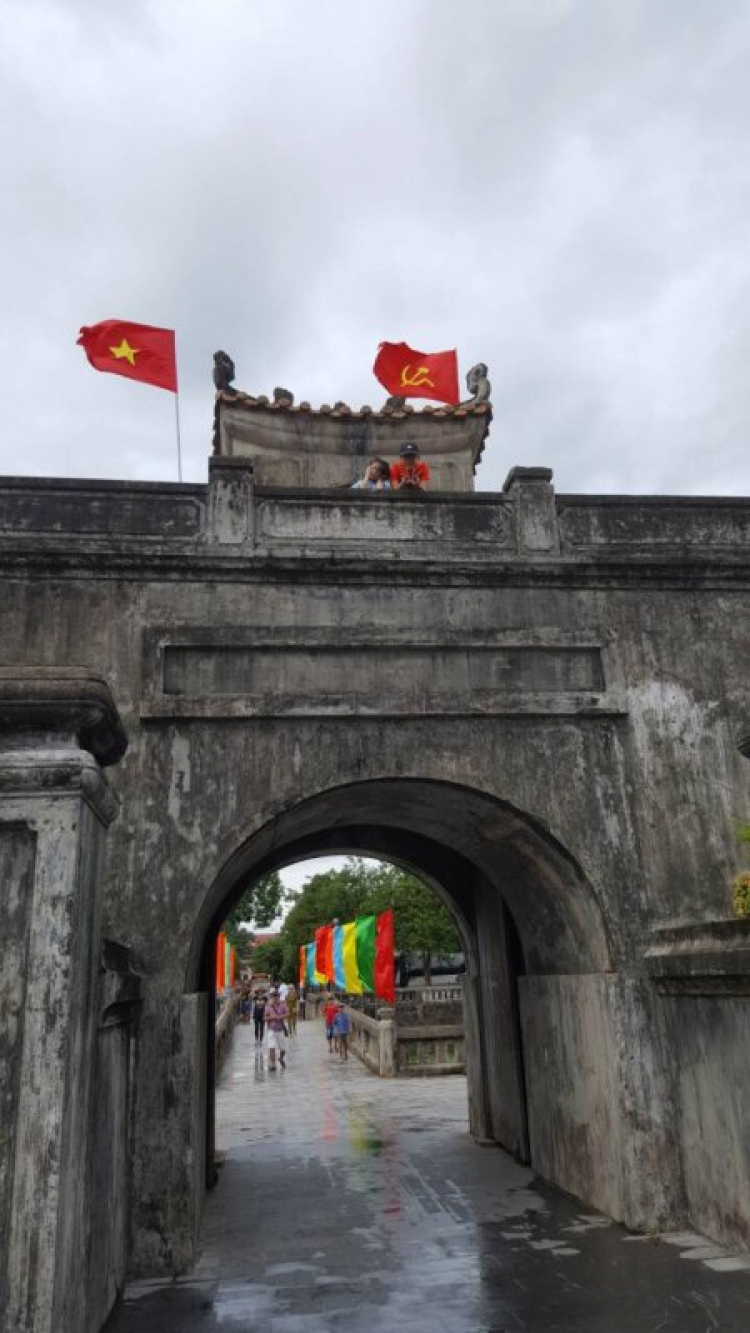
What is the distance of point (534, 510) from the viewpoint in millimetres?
8086

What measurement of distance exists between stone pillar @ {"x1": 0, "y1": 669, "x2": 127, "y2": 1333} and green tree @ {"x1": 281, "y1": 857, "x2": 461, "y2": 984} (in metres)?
21.7

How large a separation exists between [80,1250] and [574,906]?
182 inches

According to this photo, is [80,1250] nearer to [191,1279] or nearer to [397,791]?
[191,1279]

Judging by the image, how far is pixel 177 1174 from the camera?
6172mm

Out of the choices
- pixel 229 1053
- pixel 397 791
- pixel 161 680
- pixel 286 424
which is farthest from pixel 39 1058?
pixel 229 1053

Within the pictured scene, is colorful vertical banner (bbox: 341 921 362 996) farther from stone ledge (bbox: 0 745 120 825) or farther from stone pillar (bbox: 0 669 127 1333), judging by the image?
stone ledge (bbox: 0 745 120 825)

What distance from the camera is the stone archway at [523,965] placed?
23.7 ft

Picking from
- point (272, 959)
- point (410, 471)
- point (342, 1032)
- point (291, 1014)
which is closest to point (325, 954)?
point (342, 1032)

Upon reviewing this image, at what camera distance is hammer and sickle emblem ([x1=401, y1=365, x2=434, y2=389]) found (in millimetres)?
10977

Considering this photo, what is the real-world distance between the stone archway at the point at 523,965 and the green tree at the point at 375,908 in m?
15.2

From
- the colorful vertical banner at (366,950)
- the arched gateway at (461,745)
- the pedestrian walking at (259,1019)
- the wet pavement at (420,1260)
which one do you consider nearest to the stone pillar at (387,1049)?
the colorful vertical banner at (366,950)

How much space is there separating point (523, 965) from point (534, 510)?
4.42 m

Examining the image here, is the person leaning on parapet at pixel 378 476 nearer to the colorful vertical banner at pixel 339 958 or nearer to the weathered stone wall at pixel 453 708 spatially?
the weathered stone wall at pixel 453 708

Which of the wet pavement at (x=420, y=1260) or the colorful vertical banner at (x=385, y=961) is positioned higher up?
the colorful vertical banner at (x=385, y=961)
